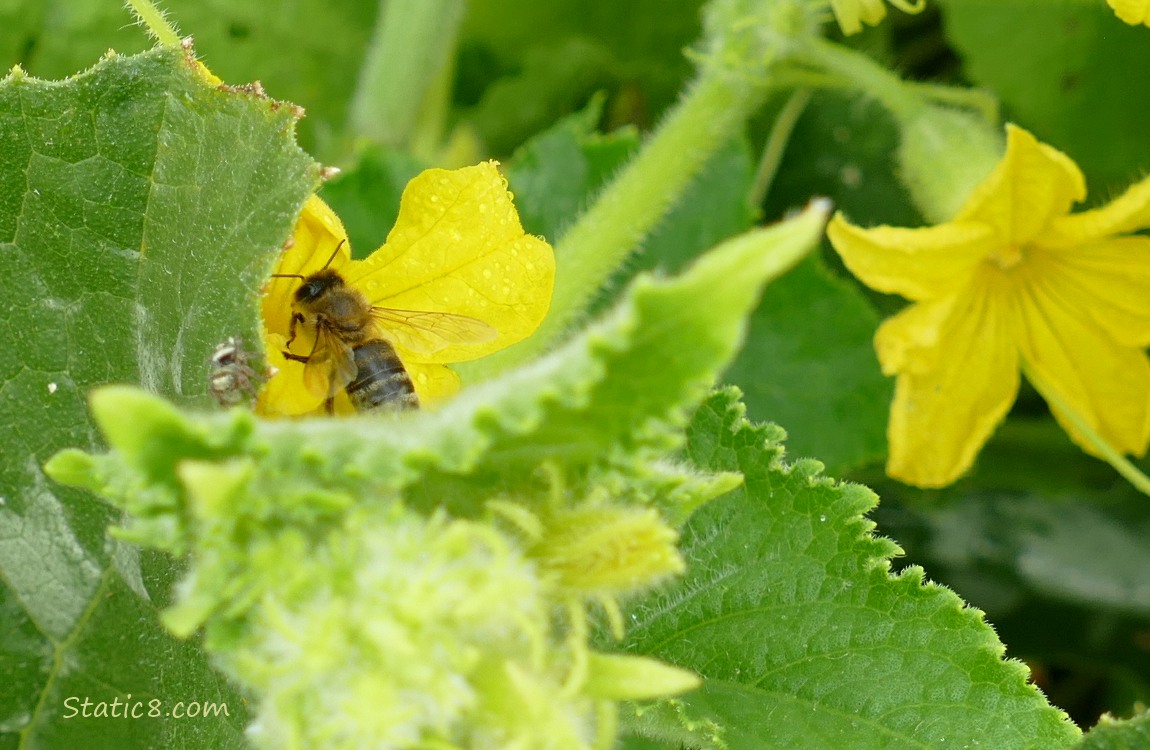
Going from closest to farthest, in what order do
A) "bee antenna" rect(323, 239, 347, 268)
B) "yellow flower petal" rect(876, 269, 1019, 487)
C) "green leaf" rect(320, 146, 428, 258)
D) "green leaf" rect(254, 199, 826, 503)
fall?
1. "green leaf" rect(254, 199, 826, 503)
2. "bee antenna" rect(323, 239, 347, 268)
3. "yellow flower petal" rect(876, 269, 1019, 487)
4. "green leaf" rect(320, 146, 428, 258)

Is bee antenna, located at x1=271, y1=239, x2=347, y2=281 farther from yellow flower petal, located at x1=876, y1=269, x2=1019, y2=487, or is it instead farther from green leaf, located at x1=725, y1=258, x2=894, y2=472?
green leaf, located at x1=725, y1=258, x2=894, y2=472

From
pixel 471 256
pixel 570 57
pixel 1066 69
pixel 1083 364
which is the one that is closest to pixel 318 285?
pixel 471 256

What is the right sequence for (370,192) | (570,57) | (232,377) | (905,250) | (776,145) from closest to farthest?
(232,377), (905,250), (370,192), (776,145), (570,57)

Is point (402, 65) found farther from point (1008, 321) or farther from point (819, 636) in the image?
point (819, 636)

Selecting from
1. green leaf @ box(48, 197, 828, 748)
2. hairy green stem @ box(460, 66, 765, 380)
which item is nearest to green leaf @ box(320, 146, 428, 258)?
hairy green stem @ box(460, 66, 765, 380)

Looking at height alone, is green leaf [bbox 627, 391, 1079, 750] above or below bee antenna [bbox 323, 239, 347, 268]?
below

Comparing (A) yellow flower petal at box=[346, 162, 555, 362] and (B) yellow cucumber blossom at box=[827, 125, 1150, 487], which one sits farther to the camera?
(B) yellow cucumber blossom at box=[827, 125, 1150, 487]
